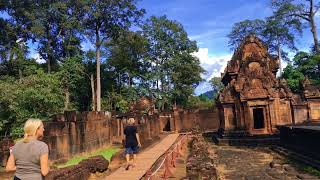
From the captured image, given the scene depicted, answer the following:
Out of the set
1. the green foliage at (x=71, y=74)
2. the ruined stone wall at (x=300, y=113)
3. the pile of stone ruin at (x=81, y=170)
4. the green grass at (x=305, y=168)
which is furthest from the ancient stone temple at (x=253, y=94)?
the green foliage at (x=71, y=74)

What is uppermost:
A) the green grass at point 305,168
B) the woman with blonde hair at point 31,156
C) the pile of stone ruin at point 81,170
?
the woman with blonde hair at point 31,156

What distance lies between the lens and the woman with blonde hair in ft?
15.7

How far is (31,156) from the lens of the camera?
15.7 ft

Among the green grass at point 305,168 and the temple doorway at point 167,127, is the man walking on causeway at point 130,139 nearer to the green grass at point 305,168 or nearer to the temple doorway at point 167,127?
the green grass at point 305,168

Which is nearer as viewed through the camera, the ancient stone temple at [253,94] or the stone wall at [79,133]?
the stone wall at [79,133]

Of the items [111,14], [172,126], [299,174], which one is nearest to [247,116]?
[299,174]

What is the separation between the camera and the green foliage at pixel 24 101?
25609 mm

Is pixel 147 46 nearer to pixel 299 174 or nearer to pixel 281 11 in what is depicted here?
pixel 281 11

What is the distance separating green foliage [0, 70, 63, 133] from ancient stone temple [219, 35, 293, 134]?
11825 millimetres

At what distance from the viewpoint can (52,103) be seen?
28000mm

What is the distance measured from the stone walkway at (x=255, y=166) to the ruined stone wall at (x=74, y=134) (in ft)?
18.4

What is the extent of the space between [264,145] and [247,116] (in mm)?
2768

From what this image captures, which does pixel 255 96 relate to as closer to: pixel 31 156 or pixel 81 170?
pixel 81 170

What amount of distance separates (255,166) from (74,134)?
7.26 meters
